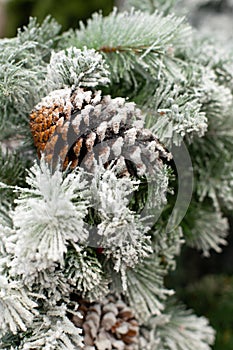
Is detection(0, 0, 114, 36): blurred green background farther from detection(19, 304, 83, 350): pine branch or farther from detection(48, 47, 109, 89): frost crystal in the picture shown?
detection(19, 304, 83, 350): pine branch

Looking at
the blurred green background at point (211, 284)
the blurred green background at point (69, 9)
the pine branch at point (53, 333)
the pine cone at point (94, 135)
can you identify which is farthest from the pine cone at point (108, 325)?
the blurred green background at point (69, 9)

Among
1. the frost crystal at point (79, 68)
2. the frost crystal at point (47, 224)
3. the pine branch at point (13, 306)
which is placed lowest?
the pine branch at point (13, 306)

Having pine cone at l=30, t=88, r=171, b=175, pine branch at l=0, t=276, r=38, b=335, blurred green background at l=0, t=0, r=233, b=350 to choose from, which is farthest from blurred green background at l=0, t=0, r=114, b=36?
pine branch at l=0, t=276, r=38, b=335

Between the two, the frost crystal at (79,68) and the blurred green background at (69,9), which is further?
the blurred green background at (69,9)

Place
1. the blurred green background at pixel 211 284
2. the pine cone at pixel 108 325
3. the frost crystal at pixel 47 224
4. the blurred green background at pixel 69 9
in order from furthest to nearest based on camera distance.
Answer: the blurred green background at pixel 69 9 → the blurred green background at pixel 211 284 → the pine cone at pixel 108 325 → the frost crystal at pixel 47 224

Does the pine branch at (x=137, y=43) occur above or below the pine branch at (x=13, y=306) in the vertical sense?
above

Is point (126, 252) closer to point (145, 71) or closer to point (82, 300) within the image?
point (82, 300)

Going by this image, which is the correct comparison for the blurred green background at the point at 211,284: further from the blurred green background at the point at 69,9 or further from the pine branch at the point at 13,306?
the blurred green background at the point at 69,9
